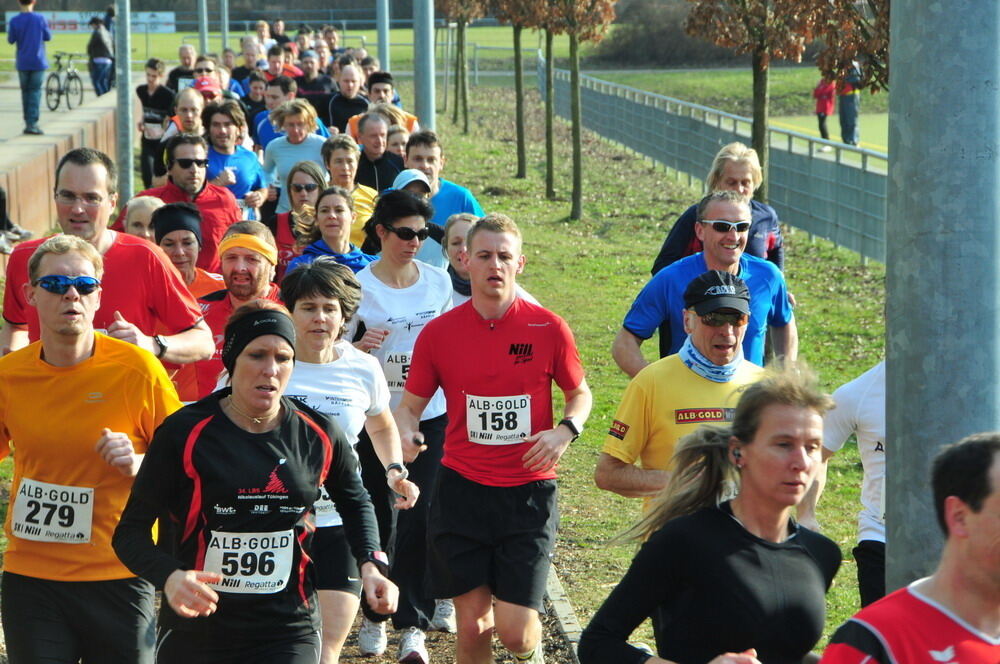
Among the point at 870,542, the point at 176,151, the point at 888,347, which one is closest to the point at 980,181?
the point at 888,347

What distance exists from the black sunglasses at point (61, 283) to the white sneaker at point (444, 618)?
3126mm

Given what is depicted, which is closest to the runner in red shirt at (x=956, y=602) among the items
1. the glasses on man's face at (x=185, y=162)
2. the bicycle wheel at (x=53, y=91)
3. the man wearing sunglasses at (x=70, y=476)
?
the man wearing sunglasses at (x=70, y=476)

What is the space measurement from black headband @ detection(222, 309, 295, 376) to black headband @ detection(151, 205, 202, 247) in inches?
131

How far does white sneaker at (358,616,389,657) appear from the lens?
7359 millimetres

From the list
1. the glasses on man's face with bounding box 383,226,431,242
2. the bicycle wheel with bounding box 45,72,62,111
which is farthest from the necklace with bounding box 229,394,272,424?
the bicycle wheel with bounding box 45,72,62,111

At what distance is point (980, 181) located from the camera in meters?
3.57

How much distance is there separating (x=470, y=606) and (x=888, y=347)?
10.1 ft

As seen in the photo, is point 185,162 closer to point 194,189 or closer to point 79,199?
point 194,189

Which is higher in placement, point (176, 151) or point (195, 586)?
point (176, 151)

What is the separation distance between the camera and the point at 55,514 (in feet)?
17.2

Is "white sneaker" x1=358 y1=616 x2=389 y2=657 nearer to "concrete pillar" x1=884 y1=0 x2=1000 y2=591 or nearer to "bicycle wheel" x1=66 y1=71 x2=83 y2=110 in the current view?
"concrete pillar" x1=884 y1=0 x2=1000 y2=591

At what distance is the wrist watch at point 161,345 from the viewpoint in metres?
5.92

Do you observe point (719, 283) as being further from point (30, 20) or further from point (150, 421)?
point (30, 20)

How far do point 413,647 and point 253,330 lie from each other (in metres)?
2.73
